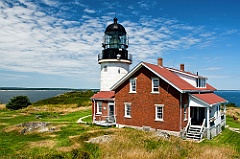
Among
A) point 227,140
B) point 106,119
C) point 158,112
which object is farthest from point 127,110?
point 227,140

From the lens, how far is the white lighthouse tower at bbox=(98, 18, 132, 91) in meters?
25.5

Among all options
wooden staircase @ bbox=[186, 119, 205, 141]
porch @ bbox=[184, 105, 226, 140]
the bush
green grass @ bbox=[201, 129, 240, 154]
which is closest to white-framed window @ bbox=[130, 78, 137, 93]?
porch @ bbox=[184, 105, 226, 140]

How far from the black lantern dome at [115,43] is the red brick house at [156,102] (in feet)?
0.35

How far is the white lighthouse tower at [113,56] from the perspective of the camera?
25.5 m

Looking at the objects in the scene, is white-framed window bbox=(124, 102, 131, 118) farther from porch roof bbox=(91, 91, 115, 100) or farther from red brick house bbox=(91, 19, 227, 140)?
porch roof bbox=(91, 91, 115, 100)

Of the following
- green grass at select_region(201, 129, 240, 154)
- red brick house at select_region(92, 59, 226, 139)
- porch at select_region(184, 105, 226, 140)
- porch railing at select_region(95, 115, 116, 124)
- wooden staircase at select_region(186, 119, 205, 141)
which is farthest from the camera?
porch railing at select_region(95, 115, 116, 124)

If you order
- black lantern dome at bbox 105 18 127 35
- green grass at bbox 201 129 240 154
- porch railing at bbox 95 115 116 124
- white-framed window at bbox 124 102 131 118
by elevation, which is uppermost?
black lantern dome at bbox 105 18 127 35

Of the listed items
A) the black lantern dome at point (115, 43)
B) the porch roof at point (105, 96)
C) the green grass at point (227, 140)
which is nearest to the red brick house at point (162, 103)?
the porch roof at point (105, 96)

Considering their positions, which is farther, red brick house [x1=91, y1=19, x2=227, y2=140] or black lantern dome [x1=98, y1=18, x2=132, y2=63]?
black lantern dome [x1=98, y1=18, x2=132, y2=63]

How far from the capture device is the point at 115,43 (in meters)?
25.7

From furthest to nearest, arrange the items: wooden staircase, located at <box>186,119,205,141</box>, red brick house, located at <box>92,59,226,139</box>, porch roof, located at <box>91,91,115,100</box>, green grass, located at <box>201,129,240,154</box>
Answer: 1. porch roof, located at <box>91,91,115,100</box>
2. red brick house, located at <box>92,59,226,139</box>
3. wooden staircase, located at <box>186,119,205,141</box>
4. green grass, located at <box>201,129,240,154</box>

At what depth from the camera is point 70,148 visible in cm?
1384

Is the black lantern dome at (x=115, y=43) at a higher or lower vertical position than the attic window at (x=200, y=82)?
higher

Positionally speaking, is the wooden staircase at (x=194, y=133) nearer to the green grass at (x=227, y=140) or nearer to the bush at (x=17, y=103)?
the green grass at (x=227, y=140)
